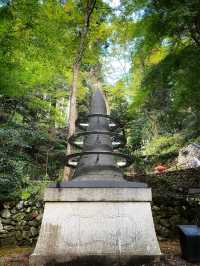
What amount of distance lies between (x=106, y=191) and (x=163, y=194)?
177 inches

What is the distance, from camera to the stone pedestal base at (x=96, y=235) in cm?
441

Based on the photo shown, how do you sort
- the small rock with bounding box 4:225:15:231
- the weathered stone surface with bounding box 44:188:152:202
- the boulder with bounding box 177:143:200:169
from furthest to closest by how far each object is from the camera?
the boulder with bounding box 177:143:200:169, the small rock with bounding box 4:225:15:231, the weathered stone surface with bounding box 44:188:152:202

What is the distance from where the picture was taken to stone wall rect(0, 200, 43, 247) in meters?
7.63

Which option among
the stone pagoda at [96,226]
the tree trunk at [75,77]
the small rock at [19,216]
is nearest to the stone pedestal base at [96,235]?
the stone pagoda at [96,226]

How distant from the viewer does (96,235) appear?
4.56 meters

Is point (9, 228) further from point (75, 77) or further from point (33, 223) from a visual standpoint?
point (75, 77)

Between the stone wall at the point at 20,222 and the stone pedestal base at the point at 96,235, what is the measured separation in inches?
134

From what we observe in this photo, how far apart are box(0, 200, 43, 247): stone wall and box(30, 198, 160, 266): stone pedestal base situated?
3403mm

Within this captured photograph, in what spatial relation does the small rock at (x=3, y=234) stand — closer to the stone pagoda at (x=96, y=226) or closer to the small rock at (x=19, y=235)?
the small rock at (x=19, y=235)

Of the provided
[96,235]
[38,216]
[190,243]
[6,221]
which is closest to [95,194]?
[96,235]

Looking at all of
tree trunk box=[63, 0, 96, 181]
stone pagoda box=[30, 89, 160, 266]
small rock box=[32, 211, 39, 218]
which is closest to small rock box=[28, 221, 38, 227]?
small rock box=[32, 211, 39, 218]

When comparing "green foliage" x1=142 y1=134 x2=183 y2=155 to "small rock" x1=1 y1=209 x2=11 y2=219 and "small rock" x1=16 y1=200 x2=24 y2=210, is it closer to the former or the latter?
"small rock" x1=16 y1=200 x2=24 y2=210

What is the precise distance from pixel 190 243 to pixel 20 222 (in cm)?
465

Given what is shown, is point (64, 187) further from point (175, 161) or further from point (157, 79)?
point (175, 161)
